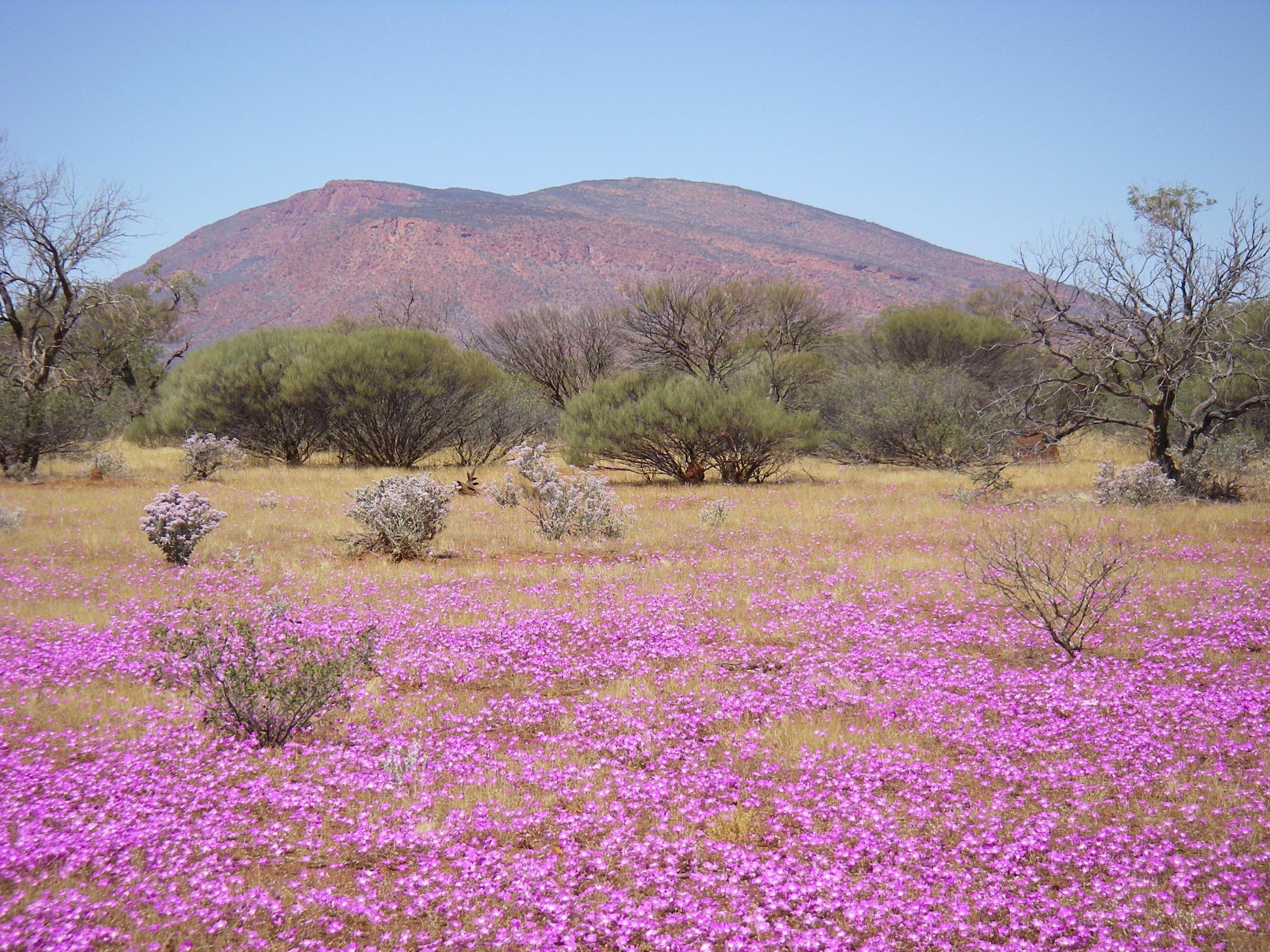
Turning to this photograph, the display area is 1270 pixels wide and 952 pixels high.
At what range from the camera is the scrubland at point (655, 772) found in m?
3.13

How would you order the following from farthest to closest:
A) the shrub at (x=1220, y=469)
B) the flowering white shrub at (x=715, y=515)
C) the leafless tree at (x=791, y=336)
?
the leafless tree at (x=791, y=336) → the shrub at (x=1220, y=469) → the flowering white shrub at (x=715, y=515)

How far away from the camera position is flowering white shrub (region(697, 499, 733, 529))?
40.5ft

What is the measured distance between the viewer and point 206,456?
18984mm

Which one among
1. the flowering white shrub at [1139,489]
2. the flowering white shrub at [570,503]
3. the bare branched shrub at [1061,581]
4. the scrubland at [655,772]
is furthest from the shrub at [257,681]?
the flowering white shrub at [1139,489]

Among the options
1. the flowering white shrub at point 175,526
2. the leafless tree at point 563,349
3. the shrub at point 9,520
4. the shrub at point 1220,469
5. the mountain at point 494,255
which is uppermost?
the mountain at point 494,255

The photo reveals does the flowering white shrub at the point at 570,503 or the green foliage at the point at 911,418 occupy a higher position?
the green foliage at the point at 911,418

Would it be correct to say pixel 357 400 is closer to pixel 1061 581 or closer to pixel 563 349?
pixel 563 349

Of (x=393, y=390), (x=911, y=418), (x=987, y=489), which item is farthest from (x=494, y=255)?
(x=987, y=489)

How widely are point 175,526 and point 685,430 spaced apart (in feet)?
37.8

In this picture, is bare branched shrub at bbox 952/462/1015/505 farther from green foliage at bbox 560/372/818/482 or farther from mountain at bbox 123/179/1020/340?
mountain at bbox 123/179/1020/340

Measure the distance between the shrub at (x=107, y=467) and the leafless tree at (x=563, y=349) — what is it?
15288 mm

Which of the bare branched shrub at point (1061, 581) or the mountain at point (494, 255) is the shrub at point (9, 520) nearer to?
the bare branched shrub at point (1061, 581)

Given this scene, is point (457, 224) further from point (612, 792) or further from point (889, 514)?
point (612, 792)

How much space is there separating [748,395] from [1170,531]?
944cm
